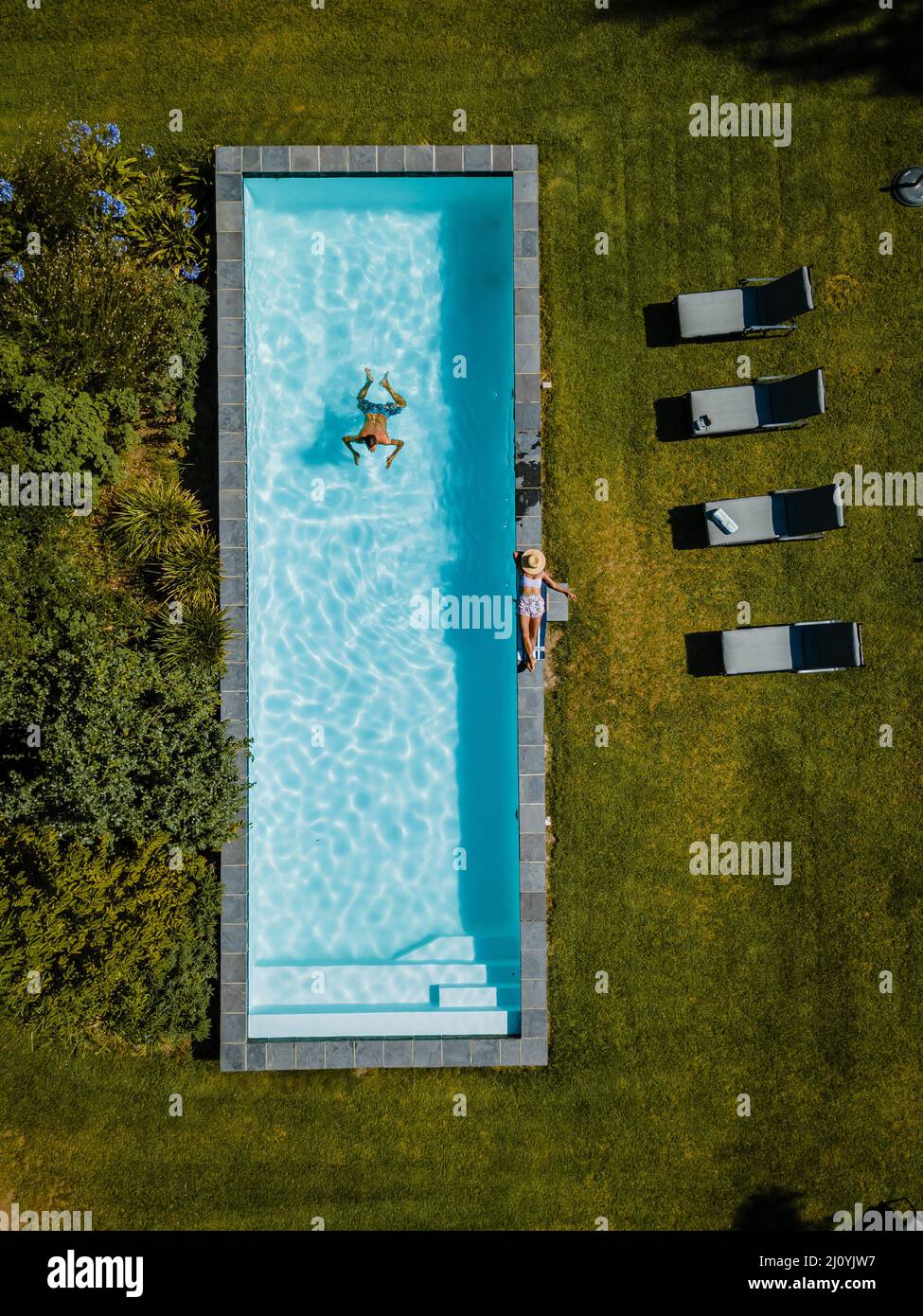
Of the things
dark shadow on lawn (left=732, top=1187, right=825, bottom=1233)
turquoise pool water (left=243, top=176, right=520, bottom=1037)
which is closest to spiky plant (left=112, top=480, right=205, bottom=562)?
turquoise pool water (left=243, top=176, right=520, bottom=1037)

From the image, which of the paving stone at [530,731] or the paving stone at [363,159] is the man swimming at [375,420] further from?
the paving stone at [530,731]

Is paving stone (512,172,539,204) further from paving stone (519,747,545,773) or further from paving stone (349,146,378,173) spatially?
paving stone (519,747,545,773)

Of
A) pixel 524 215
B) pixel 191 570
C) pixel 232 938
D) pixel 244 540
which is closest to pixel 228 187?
pixel 524 215

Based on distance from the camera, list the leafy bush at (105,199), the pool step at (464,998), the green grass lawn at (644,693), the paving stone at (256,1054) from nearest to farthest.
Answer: the leafy bush at (105,199) < the paving stone at (256,1054) < the pool step at (464,998) < the green grass lawn at (644,693)

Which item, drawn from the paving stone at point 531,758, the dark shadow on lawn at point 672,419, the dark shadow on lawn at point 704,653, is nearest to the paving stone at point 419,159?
the dark shadow on lawn at point 672,419

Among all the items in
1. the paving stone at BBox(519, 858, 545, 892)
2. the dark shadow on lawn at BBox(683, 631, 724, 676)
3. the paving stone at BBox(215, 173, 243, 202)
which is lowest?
the paving stone at BBox(519, 858, 545, 892)
